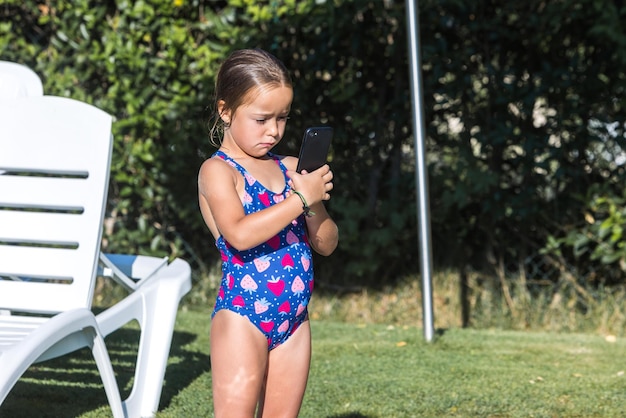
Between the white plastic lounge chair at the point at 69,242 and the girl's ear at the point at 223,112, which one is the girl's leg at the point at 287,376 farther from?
the white plastic lounge chair at the point at 69,242

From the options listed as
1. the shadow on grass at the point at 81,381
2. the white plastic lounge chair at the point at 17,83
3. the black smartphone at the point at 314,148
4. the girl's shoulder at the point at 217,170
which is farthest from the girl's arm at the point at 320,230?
the white plastic lounge chair at the point at 17,83

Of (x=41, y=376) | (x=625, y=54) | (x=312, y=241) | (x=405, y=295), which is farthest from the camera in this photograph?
(x=405, y=295)

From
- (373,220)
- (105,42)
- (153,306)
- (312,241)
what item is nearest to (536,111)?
(373,220)

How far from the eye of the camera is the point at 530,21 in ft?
18.7

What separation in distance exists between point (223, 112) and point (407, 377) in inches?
85.8

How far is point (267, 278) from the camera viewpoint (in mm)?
2445

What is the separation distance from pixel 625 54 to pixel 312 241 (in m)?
3.36

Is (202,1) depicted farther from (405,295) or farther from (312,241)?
(312,241)

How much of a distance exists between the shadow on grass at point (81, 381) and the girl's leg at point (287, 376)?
4.63 feet

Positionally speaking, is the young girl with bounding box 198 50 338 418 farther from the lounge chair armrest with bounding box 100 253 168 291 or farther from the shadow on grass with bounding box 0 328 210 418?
the lounge chair armrest with bounding box 100 253 168 291

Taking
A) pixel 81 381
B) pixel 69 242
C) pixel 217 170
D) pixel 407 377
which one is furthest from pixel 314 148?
pixel 81 381

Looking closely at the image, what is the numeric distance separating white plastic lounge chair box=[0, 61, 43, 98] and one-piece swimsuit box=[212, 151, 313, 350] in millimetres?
2284

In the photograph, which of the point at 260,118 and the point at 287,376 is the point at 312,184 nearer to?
the point at 260,118

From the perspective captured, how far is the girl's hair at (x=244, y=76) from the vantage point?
7.88ft
